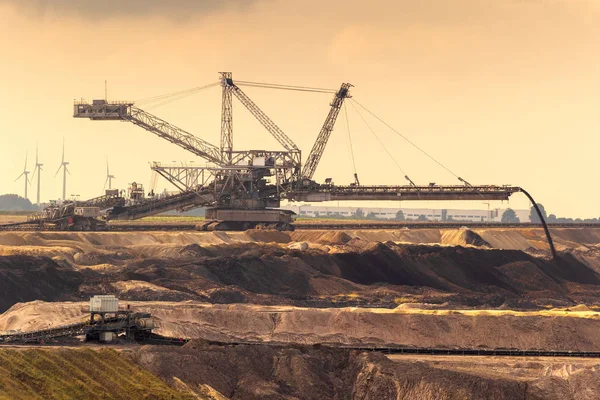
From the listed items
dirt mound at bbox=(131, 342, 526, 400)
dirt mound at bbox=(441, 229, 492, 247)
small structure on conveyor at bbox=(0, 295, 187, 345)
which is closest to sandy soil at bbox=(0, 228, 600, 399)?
dirt mound at bbox=(131, 342, 526, 400)

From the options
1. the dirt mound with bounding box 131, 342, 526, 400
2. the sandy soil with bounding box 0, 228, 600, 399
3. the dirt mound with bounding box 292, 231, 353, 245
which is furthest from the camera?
the dirt mound with bounding box 292, 231, 353, 245

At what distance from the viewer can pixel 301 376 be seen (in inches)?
2945

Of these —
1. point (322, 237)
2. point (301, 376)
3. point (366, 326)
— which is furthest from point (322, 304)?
point (322, 237)

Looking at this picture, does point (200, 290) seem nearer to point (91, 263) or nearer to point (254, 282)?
point (254, 282)

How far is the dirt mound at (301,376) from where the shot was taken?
238ft

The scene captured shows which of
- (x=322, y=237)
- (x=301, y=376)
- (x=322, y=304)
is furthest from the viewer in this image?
(x=322, y=237)

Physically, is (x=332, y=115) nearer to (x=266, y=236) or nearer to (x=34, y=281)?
(x=266, y=236)

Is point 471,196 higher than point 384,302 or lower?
higher

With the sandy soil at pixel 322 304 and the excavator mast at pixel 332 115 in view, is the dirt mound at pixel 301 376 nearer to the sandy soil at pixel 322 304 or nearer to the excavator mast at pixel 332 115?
the sandy soil at pixel 322 304

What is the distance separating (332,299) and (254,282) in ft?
31.5

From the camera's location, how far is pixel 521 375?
261ft

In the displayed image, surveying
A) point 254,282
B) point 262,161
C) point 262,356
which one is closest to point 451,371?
point 262,356

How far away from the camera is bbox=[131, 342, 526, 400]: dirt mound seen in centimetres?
7244

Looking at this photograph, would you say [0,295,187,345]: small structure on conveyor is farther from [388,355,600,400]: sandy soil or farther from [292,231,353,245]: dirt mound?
[292,231,353,245]: dirt mound
